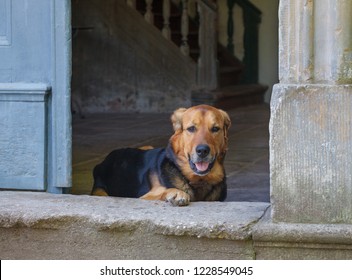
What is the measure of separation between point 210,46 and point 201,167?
6.65m

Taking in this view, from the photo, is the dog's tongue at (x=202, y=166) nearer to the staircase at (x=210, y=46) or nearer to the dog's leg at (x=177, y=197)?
the dog's leg at (x=177, y=197)

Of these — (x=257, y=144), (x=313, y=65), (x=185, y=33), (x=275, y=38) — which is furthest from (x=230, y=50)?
(x=313, y=65)

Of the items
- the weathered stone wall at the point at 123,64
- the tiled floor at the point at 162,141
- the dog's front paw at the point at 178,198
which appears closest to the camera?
the dog's front paw at the point at 178,198

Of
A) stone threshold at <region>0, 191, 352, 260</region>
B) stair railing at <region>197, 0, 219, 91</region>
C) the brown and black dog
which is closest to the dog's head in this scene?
the brown and black dog

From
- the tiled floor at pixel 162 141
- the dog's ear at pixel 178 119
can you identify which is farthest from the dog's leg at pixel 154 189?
the tiled floor at pixel 162 141

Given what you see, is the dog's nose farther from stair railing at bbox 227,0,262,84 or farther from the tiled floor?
stair railing at bbox 227,0,262,84

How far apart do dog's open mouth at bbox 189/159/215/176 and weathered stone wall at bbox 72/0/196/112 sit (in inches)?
255

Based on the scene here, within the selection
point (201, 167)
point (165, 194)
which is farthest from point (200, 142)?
point (165, 194)

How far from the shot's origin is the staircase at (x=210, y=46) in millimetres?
11203

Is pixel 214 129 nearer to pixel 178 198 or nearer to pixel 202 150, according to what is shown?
pixel 202 150

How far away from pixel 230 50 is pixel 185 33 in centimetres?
153

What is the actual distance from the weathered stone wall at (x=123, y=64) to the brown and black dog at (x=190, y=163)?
6.24 m

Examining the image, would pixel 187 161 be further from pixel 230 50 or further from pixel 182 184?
pixel 230 50

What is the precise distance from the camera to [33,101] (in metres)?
4.92
